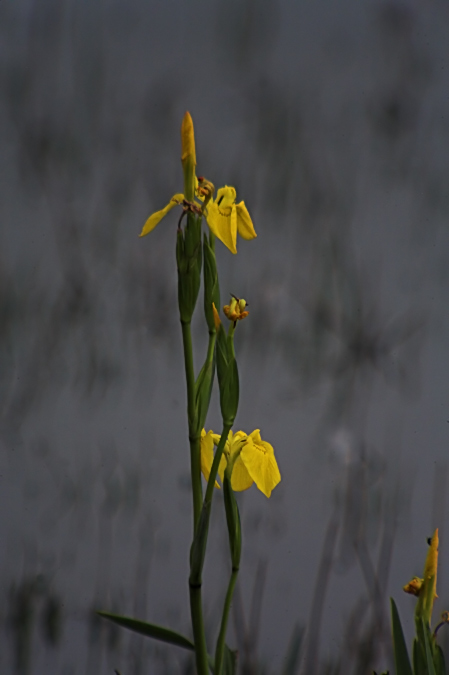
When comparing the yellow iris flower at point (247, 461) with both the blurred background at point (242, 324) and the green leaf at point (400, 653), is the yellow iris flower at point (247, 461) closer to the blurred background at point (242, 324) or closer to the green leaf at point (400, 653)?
the green leaf at point (400, 653)

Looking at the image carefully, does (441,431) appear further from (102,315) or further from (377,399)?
(102,315)

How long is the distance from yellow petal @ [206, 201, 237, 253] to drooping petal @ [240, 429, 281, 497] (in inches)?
7.7

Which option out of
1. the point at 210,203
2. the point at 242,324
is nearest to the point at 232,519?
the point at 210,203

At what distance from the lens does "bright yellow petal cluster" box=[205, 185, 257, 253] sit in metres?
0.52

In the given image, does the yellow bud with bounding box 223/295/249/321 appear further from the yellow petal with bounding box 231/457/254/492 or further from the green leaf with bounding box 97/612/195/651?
the green leaf with bounding box 97/612/195/651

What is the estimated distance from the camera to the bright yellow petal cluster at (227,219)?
0.52 meters

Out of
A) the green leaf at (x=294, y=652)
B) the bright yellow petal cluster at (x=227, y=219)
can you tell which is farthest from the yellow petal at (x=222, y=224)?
the green leaf at (x=294, y=652)

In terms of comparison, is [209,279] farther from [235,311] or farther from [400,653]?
[400,653]

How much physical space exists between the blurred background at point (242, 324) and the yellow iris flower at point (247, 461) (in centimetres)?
34

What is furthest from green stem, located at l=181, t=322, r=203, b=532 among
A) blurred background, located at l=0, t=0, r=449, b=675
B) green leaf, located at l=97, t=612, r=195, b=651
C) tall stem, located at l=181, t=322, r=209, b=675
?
blurred background, located at l=0, t=0, r=449, b=675

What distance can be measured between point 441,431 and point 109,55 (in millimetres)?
836

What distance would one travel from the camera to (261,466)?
535 mm

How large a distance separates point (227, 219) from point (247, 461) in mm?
234

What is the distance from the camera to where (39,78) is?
898 millimetres
